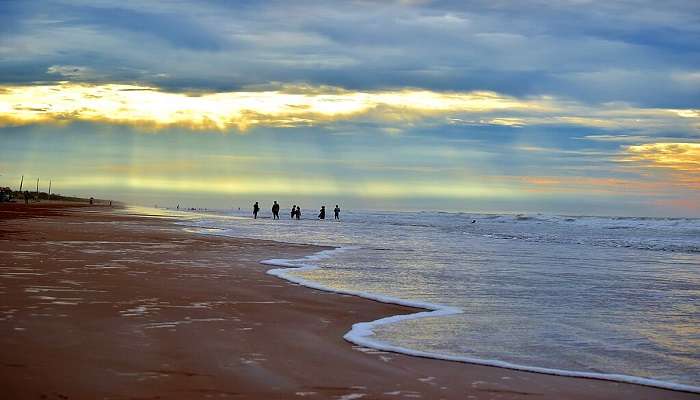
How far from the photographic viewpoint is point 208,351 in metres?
6.85

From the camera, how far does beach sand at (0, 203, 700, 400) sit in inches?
220

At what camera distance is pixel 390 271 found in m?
16.3

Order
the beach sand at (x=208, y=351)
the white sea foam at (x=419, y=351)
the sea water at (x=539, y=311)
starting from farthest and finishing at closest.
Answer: the sea water at (x=539, y=311)
the white sea foam at (x=419, y=351)
the beach sand at (x=208, y=351)

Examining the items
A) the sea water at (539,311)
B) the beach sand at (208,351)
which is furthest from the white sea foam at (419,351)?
the beach sand at (208,351)

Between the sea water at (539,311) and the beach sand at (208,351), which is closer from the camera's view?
the beach sand at (208,351)

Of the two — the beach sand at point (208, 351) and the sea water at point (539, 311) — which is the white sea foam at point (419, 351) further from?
the beach sand at point (208, 351)

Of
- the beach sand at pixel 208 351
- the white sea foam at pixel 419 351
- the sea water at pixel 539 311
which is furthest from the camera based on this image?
the sea water at pixel 539 311

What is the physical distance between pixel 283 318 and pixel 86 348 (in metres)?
2.94

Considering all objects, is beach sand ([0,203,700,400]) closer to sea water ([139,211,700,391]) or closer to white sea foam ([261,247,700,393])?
white sea foam ([261,247,700,393])

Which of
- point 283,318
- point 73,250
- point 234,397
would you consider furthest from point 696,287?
point 73,250

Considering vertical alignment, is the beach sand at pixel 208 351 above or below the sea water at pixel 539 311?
below

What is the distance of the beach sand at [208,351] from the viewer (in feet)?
18.3

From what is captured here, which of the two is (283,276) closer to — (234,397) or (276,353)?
(276,353)

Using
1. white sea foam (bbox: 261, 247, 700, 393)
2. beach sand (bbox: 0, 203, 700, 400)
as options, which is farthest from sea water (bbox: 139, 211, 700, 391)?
beach sand (bbox: 0, 203, 700, 400)
